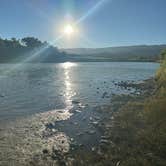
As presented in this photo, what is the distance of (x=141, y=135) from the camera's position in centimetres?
1847

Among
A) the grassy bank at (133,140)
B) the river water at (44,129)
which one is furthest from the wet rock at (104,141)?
the river water at (44,129)

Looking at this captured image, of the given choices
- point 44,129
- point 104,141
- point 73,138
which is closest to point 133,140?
point 104,141

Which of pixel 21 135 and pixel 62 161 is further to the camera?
pixel 21 135

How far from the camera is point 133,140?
18156 millimetres

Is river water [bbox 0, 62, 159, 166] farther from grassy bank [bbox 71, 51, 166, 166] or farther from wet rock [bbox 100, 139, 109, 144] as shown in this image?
grassy bank [bbox 71, 51, 166, 166]

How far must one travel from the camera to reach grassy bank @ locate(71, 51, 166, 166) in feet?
49.5

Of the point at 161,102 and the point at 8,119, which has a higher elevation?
the point at 161,102

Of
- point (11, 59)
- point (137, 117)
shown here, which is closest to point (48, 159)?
point (137, 117)

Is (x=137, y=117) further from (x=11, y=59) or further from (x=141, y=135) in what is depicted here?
(x=11, y=59)

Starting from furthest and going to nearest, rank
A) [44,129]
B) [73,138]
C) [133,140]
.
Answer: [44,129] < [73,138] < [133,140]

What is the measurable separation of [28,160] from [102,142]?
202 inches

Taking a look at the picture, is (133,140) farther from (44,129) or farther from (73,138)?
(44,129)

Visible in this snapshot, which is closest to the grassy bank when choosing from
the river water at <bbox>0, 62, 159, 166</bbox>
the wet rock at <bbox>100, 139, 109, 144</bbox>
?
the wet rock at <bbox>100, 139, 109, 144</bbox>

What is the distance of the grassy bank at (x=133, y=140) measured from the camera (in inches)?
594
